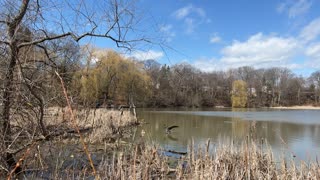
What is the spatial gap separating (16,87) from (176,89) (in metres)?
61.0

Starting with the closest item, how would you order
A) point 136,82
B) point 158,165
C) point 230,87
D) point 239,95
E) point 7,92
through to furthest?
1. point 7,92
2. point 158,165
3. point 136,82
4. point 239,95
5. point 230,87

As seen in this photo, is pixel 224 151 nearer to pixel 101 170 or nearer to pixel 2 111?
pixel 101 170

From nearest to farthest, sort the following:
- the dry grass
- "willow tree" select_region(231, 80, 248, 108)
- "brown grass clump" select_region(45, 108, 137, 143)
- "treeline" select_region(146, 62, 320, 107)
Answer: the dry grass → "brown grass clump" select_region(45, 108, 137, 143) → "treeline" select_region(146, 62, 320, 107) → "willow tree" select_region(231, 80, 248, 108)

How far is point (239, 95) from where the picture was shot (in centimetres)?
6956

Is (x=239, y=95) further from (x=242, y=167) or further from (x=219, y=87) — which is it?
(x=242, y=167)

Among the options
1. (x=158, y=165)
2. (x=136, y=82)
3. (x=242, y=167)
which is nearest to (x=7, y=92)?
(x=158, y=165)

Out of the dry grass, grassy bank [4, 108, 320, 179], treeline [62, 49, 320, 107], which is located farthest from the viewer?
treeline [62, 49, 320, 107]

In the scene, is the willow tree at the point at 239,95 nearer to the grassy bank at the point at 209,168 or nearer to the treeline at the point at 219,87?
the treeline at the point at 219,87

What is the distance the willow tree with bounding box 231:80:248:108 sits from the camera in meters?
68.7

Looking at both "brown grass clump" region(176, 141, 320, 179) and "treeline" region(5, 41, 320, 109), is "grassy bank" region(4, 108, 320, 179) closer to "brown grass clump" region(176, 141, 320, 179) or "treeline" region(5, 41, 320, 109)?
"brown grass clump" region(176, 141, 320, 179)

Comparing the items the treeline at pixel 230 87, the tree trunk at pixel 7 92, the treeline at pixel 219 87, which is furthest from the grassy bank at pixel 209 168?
the treeline at pixel 230 87

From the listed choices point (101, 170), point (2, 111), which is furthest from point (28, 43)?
point (101, 170)

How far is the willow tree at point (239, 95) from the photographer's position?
225 feet

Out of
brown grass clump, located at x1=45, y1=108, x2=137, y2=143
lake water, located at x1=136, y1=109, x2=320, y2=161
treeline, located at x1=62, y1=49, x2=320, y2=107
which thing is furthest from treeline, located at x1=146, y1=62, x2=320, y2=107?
brown grass clump, located at x1=45, y1=108, x2=137, y2=143
